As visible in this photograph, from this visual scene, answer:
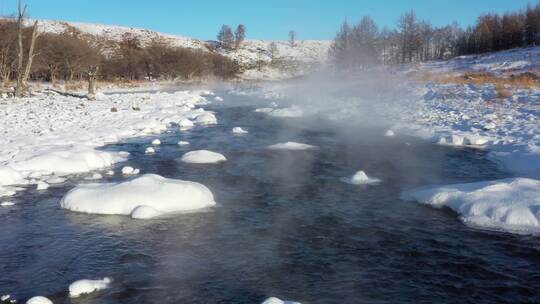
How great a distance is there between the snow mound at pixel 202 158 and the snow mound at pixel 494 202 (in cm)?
635

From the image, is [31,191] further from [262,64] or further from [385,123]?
[262,64]

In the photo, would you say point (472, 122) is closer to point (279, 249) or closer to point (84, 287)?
point (279, 249)

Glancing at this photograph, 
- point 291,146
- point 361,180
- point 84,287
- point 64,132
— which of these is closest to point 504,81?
point 291,146

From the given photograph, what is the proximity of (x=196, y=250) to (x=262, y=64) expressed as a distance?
392ft

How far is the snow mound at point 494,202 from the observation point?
328 inches

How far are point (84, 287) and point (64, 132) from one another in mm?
13911

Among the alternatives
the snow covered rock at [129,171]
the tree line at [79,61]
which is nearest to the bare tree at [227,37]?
the tree line at [79,61]

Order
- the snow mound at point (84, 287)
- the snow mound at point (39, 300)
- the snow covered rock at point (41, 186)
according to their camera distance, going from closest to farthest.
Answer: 1. the snow mound at point (39, 300)
2. the snow mound at point (84, 287)
3. the snow covered rock at point (41, 186)

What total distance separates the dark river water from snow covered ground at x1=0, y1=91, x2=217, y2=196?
1308 millimetres

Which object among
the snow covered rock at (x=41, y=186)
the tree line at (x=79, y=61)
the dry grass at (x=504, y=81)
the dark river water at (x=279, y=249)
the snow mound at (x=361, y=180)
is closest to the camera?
the dark river water at (x=279, y=249)

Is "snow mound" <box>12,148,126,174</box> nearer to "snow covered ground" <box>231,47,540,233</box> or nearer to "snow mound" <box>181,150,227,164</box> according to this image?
"snow mound" <box>181,150,227,164</box>

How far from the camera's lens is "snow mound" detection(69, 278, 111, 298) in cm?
581

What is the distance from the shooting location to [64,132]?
1823 cm

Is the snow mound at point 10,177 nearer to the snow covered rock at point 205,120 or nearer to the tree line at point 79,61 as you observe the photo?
the snow covered rock at point 205,120
